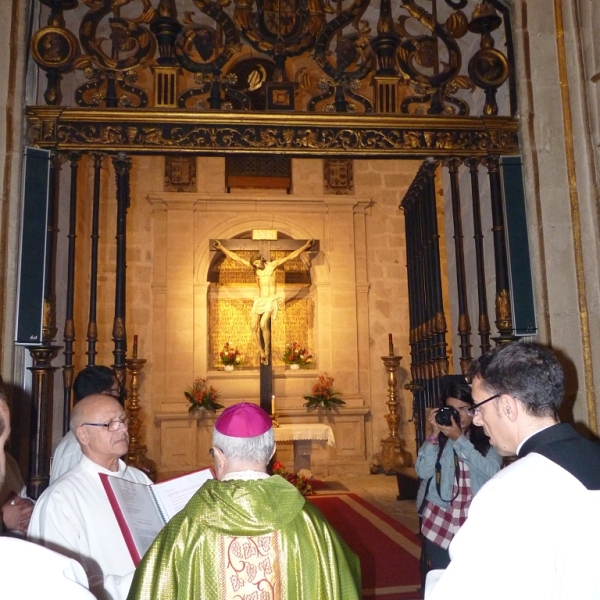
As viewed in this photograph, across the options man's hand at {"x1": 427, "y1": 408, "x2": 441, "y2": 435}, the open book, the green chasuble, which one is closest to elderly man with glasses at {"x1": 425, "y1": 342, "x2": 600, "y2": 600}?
the green chasuble

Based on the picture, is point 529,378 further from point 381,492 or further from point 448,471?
point 381,492

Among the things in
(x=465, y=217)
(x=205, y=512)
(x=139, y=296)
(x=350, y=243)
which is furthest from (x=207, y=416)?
(x=205, y=512)

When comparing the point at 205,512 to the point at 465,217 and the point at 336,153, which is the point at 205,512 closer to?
the point at 336,153

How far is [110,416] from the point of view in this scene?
2.84m

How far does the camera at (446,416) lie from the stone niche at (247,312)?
280 inches

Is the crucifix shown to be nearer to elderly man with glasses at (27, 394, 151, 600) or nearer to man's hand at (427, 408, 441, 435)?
man's hand at (427, 408, 441, 435)

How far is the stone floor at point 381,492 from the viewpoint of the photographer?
7.20 meters

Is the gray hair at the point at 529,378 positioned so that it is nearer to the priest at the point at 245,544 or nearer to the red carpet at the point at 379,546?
the priest at the point at 245,544

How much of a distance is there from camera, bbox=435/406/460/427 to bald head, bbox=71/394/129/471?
5.26 ft

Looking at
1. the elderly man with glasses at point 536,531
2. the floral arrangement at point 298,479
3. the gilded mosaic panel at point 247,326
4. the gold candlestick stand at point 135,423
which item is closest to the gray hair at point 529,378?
the elderly man with glasses at point 536,531

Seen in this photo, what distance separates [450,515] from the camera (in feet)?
11.7

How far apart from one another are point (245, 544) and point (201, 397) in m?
8.36

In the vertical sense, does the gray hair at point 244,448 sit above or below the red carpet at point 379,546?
above

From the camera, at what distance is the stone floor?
720 cm
